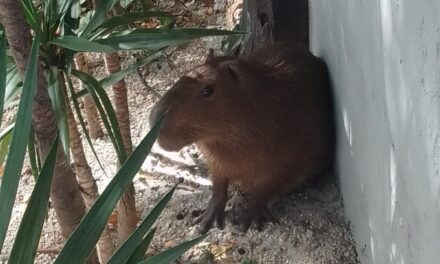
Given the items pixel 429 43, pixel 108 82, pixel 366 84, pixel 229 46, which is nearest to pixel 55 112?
pixel 108 82

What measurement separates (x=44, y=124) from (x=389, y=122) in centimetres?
108

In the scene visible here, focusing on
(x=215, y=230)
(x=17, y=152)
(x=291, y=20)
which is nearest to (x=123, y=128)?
(x=215, y=230)

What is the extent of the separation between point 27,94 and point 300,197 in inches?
76.3

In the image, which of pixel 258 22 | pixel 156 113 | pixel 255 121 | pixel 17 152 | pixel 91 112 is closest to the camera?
pixel 17 152

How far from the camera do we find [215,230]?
12.2ft

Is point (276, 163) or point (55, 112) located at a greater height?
point (55, 112)

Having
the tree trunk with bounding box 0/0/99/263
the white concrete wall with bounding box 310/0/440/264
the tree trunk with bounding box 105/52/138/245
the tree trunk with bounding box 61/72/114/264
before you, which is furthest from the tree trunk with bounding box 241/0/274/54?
the tree trunk with bounding box 0/0/99/263

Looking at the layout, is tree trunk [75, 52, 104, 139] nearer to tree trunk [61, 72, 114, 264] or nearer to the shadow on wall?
tree trunk [61, 72, 114, 264]

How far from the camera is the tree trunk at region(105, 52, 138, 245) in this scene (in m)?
3.29

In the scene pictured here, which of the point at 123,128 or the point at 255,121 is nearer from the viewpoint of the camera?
the point at 123,128

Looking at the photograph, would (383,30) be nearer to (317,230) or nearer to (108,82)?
(108,82)

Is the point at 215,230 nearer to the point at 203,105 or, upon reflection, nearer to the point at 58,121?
the point at 203,105

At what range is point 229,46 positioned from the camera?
474cm

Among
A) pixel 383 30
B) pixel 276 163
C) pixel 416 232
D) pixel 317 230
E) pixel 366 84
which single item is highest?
pixel 383 30
